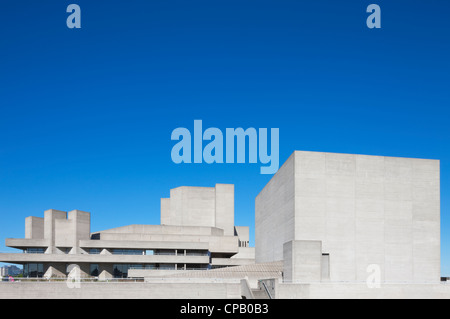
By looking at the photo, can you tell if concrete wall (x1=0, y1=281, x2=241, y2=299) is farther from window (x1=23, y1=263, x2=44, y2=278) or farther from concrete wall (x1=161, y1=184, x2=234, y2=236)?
concrete wall (x1=161, y1=184, x2=234, y2=236)

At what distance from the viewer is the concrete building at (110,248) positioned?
57.3 metres

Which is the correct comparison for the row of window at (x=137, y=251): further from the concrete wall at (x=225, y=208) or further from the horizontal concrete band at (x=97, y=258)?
the concrete wall at (x=225, y=208)

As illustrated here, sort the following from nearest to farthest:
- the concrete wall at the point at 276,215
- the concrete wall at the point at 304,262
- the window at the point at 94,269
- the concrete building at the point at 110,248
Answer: the concrete wall at the point at 304,262 < the concrete wall at the point at 276,215 < the concrete building at the point at 110,248 < the window at the point at 94,269

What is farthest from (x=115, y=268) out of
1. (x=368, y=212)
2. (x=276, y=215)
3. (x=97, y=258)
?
(x=368, y=212)

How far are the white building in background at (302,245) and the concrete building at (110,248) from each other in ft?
0.45

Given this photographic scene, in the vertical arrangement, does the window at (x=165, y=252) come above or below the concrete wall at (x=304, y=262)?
below

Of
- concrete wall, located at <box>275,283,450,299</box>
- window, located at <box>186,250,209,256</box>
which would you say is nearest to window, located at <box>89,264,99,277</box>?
window, located at <box>186,250,209,256</box>

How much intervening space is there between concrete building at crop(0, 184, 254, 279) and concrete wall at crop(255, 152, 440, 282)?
2088 cm

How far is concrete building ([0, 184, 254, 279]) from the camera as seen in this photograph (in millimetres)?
57312

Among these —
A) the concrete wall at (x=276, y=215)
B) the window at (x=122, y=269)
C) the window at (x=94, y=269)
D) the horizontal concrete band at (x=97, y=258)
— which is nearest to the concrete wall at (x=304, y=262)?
the concrete wall at (x=276, y=215)
